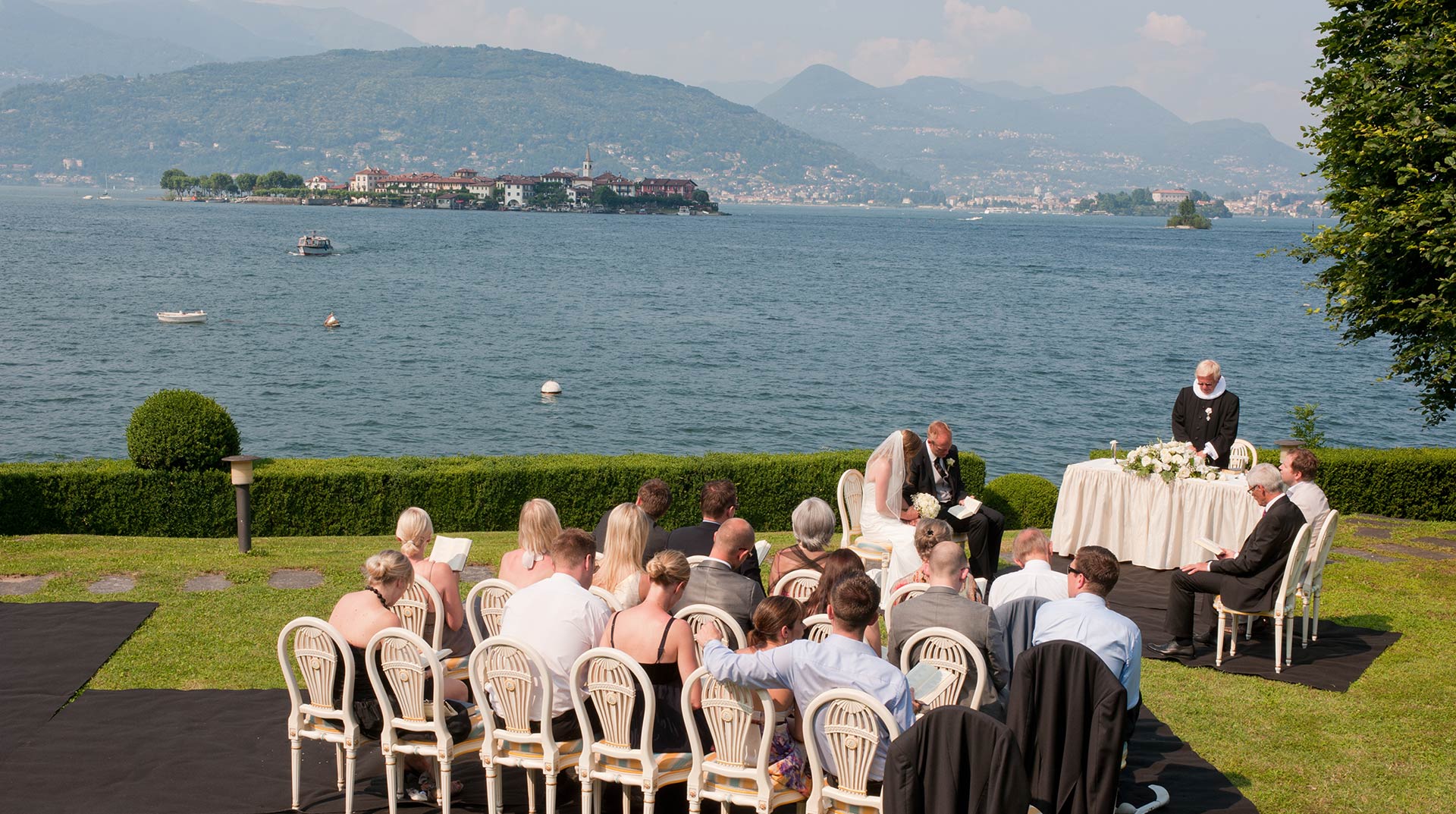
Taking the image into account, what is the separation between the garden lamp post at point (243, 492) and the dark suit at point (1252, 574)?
9.02 meters

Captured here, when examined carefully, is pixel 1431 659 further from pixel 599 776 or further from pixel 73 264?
pixel 73 264

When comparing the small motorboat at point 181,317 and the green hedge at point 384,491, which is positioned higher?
the green hedge at point 384,491

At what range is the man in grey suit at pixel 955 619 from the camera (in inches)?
228

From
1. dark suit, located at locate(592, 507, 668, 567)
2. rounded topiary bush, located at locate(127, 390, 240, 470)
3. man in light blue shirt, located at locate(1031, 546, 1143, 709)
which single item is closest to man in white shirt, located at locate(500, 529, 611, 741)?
dark suit, located at locate(592, 507, 668, 567)

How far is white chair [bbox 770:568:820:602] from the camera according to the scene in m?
6.98

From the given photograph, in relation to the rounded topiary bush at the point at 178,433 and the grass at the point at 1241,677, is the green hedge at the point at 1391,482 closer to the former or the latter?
the grass at the point at 1241,677

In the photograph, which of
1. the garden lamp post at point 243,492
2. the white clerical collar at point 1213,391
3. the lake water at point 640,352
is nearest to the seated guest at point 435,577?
the garden lamp post at point 243,492

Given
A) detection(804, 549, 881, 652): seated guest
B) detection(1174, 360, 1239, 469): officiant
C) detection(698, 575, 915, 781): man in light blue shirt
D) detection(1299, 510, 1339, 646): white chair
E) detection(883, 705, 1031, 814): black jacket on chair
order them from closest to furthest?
1. detection(883, 705, 1031, 814): black jacket on chair
2. detection(698, 575, 915, 781): man in light blue shirt
3. detection(804, 549, 881, 652): seated guest
4. detection(1299, 510, 1339, 646): white chair
5. detection(1174, 360, 1239, 469): officiant

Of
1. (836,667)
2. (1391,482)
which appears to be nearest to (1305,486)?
(836,667)

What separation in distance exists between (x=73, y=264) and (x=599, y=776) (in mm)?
81114

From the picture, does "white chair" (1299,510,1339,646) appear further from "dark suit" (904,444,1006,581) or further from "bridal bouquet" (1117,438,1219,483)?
"dark suit" (904,444,1006,581)

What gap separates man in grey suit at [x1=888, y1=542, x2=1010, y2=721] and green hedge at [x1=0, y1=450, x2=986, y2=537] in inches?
308

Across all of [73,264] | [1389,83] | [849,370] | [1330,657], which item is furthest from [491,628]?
[73,264]

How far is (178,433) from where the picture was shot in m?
12.7
